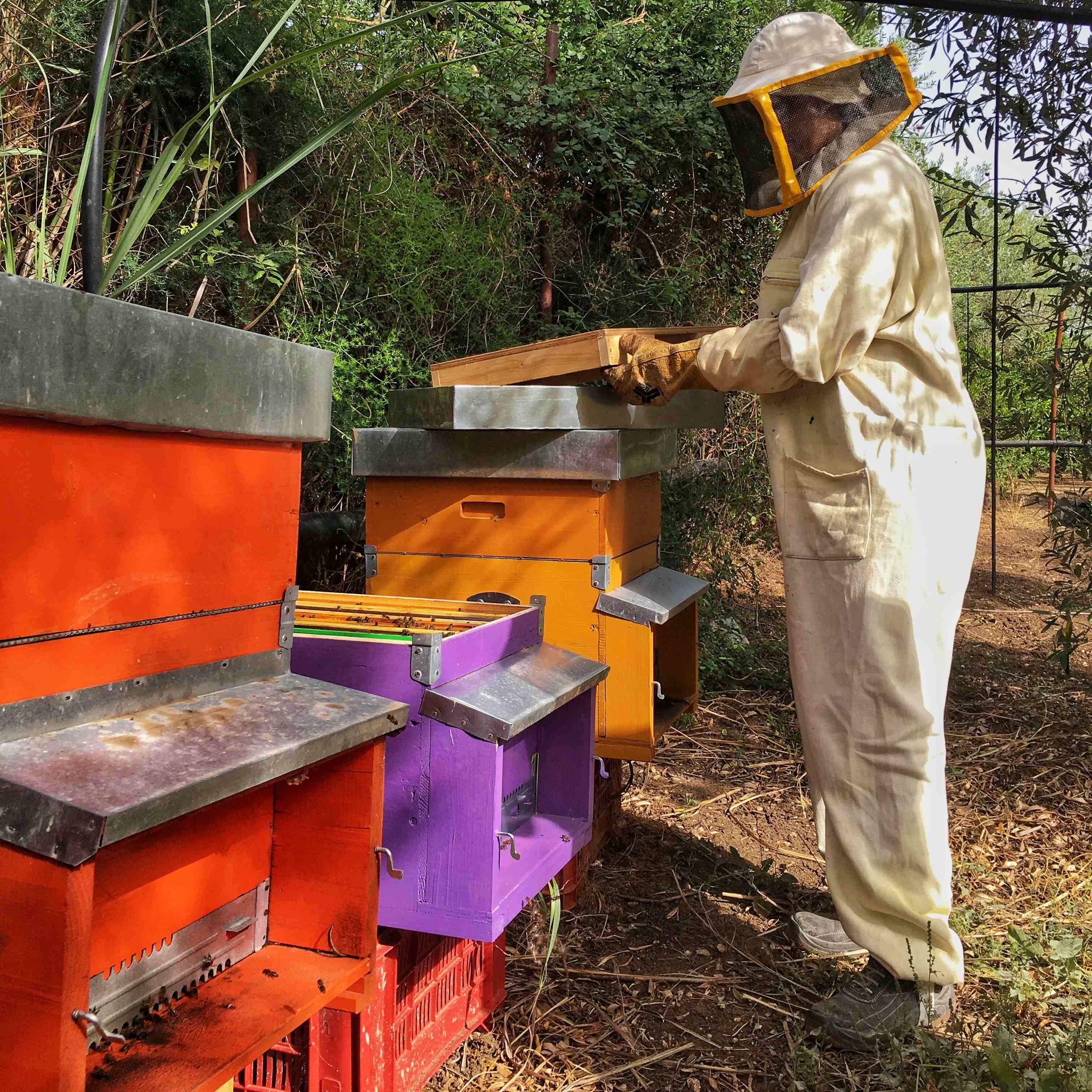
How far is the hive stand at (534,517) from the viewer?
2.46m

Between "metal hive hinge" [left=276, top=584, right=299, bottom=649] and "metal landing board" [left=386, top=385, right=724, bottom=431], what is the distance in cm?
109

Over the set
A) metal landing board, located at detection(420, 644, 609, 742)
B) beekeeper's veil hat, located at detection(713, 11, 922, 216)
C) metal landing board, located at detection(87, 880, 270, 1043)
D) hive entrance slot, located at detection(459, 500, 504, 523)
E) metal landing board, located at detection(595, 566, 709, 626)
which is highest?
beekeeper's veil hat, located at detection(713, 11, 922, 216)

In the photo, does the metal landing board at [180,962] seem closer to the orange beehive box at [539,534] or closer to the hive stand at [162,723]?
the hive stand at [162,723]

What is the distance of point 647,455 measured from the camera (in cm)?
270

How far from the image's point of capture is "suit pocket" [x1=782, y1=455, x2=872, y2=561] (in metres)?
2.11

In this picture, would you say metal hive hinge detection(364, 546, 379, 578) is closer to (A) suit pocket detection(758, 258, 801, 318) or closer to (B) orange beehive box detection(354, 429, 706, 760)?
(B) orange beehive box detection(354, 429, 706, 760)

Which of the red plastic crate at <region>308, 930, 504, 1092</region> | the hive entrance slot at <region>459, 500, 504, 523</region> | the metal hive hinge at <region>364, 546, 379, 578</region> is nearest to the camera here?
the red plastic crate at <region>308, 930, 504, 1092</region>

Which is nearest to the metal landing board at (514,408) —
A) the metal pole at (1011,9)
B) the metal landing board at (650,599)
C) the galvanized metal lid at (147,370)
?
the metal landing board at (650,599)

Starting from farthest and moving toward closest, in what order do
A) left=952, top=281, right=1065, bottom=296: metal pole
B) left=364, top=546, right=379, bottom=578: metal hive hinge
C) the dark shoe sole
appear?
left=952, top=281, right=1065, bottom=296: metal pole < left=364, top=546, right=379, bottom=578: metal hive hinge < the dark shoe sole

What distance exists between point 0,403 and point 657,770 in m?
3.12

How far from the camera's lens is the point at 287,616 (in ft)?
4.64

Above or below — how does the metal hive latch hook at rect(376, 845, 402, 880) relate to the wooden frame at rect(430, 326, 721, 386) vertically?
below

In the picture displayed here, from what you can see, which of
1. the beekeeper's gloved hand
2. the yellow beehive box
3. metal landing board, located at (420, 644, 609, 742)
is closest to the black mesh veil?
the beekeeper's gloved hand

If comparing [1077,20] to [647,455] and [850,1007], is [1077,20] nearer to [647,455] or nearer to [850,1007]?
[647,455]
